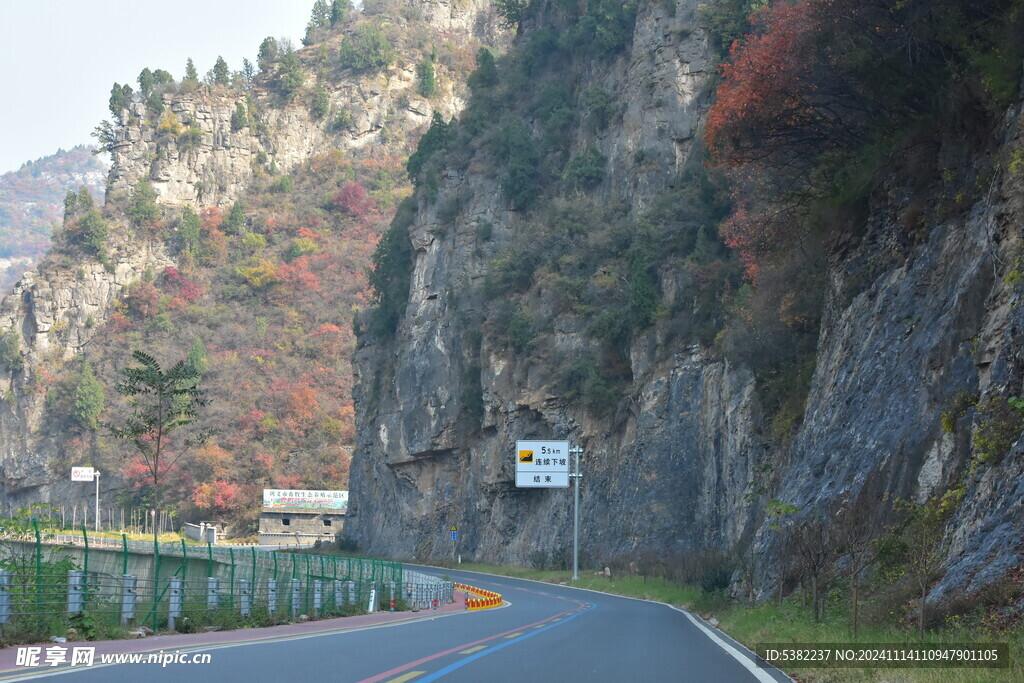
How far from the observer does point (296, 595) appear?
2255cm

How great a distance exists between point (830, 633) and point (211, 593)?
34.3ft

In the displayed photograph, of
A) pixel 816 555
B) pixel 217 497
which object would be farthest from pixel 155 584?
pixel 217 497

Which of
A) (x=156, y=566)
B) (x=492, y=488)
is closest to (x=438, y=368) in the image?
(x=492, y=488)

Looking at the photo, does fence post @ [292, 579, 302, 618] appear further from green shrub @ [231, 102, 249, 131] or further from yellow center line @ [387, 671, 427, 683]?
green shrub @ [231, 102, 249, 131]

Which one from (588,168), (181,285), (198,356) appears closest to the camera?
(588,168)

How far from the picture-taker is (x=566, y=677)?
11203 millimetres

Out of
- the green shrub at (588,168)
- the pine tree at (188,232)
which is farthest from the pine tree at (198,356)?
the green shrub at (588,168)

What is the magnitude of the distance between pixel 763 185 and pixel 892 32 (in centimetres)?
938

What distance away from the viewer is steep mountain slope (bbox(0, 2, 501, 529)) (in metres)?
106

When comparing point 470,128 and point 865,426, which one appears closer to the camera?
point 865,426

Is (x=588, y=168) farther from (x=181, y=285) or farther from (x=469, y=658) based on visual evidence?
(x=181, y=285)

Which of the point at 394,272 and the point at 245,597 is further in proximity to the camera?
the point at 394,272

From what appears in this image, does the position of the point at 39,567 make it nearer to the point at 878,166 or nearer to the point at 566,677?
the point at 566,677

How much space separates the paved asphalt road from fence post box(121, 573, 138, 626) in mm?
1945
